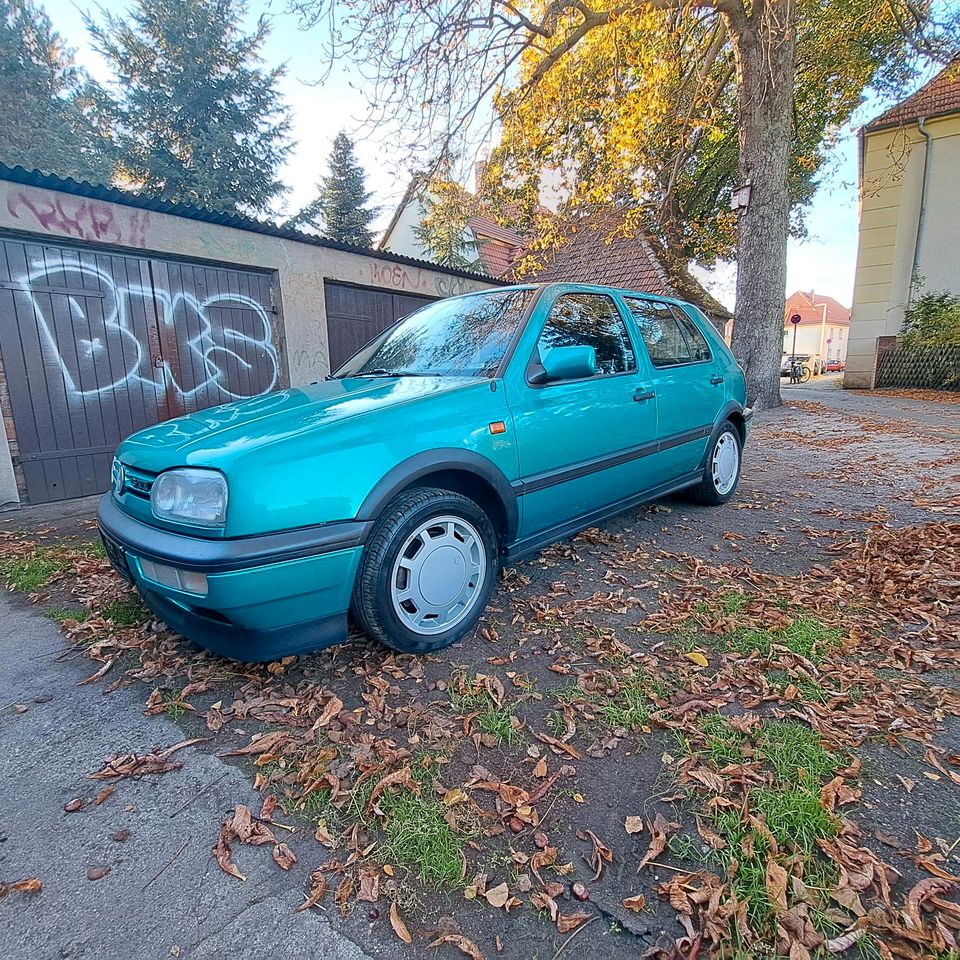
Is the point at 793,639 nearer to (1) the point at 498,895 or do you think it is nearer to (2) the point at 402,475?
(1) the point at 498,895

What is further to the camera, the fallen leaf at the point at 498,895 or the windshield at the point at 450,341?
the windshield at the point at 450,341

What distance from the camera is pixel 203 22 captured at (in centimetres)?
1844

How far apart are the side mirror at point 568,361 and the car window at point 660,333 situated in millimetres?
1208

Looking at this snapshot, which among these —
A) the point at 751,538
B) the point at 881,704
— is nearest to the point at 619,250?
the point at 751,538

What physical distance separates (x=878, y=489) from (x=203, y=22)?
24.5m

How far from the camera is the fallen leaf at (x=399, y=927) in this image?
1.29m

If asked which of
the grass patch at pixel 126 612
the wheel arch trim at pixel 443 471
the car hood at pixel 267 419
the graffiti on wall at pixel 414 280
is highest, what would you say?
the graffiti on wall at pixel 414 280

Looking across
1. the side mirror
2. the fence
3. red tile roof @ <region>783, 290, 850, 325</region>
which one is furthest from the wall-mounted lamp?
red tile roof @ <region>783, 290, 850, 325</region>

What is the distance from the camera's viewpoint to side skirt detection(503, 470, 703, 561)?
9.47 feet

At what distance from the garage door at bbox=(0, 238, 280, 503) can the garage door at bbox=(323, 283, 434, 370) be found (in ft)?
4.19

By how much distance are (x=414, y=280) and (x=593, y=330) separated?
21.4 ft

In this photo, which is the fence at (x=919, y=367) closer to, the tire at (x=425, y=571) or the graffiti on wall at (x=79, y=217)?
the tire at (x=425, y=571)

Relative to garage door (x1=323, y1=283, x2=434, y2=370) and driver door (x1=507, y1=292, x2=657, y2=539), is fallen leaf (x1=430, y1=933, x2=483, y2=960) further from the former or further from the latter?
garage door (x1=323, y1=283, x2=434, y2=370)

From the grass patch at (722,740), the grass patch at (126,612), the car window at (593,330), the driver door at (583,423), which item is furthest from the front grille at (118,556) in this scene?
the grass patch at (722,740)
